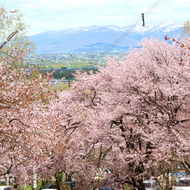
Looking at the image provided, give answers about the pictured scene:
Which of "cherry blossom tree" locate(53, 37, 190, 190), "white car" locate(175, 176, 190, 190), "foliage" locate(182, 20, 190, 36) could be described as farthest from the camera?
"foliage" locate(182, 20, 190, 36)

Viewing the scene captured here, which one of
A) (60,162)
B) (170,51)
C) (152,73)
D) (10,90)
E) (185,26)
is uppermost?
(185,26)

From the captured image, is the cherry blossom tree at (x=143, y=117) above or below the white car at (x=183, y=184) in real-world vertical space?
above

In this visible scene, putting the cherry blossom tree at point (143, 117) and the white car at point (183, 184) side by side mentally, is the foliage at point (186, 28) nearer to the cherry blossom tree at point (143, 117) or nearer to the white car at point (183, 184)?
the cherry blossom tree at point (143, 117)

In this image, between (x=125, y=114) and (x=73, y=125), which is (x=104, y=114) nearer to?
(x=125, y=114)

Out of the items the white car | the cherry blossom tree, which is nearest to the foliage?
the cherry blossom tree

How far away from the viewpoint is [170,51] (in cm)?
2047

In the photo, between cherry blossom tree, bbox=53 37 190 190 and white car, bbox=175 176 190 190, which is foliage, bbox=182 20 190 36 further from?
white car, bbox=175 176 190 190

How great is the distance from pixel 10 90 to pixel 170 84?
9221 millimetres

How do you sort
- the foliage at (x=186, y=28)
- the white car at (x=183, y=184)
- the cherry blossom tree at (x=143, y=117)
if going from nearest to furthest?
the cherry blossom tree at (x=143, y=117) → the white car at (x=183, y=184) → the foliage at (x=186, y=28)

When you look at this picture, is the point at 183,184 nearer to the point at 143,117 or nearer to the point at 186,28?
the point at 143,117

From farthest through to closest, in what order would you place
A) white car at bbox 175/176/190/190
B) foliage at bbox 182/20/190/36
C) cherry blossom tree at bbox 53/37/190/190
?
foliage at bbox 182/20/190/36 → white car at bbox 175/176/190/190 → cherry blossom tree at bbox 53/37/190/190

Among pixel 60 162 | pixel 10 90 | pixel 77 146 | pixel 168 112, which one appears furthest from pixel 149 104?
pixel 10 90

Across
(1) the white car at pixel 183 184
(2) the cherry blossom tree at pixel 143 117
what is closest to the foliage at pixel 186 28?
Answer: (2) the cherry blossom tree at pixel 143 117

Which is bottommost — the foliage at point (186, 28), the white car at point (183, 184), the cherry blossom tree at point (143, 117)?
the white car at point (183, 184)
